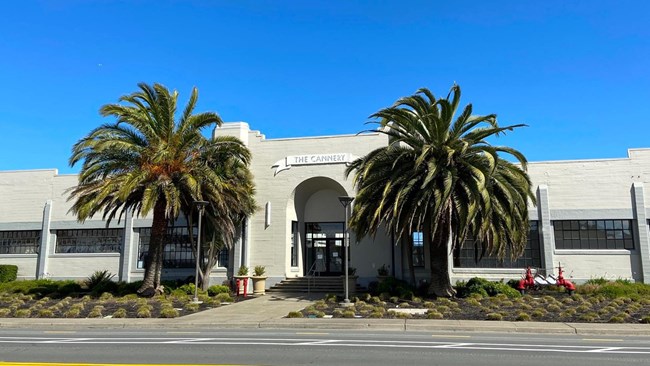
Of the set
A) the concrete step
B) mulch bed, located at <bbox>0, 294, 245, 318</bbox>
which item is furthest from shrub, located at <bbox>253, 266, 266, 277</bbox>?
mulch bed, located at <bbox>0, 294, 245, 318</bbox>

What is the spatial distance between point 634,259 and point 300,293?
15807 millimetres

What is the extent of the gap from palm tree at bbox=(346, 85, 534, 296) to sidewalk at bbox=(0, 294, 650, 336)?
4.95 meters

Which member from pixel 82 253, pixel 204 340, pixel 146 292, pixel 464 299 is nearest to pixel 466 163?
pixel 464 299

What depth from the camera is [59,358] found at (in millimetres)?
9414

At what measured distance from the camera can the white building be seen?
24.8 meters

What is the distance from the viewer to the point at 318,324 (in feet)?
50.7

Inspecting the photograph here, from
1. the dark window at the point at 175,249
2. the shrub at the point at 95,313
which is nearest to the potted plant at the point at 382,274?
the dark window at the point at 175,249

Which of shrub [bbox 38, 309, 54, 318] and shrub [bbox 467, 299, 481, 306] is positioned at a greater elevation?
shrub [bbox 467, 299, 481, 306]

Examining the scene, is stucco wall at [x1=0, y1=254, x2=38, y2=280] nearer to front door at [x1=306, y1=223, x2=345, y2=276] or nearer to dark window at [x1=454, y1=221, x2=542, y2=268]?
front door at [x1=306, y1=223, x2=345, y2=276]

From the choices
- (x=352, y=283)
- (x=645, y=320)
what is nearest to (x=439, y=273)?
(x=352, y=283)

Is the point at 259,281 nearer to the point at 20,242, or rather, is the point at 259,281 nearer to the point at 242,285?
the point at 242,285

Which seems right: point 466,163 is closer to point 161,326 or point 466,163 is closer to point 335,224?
point 335,224

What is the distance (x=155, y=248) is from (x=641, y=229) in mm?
22384

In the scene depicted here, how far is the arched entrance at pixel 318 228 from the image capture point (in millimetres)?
28406
